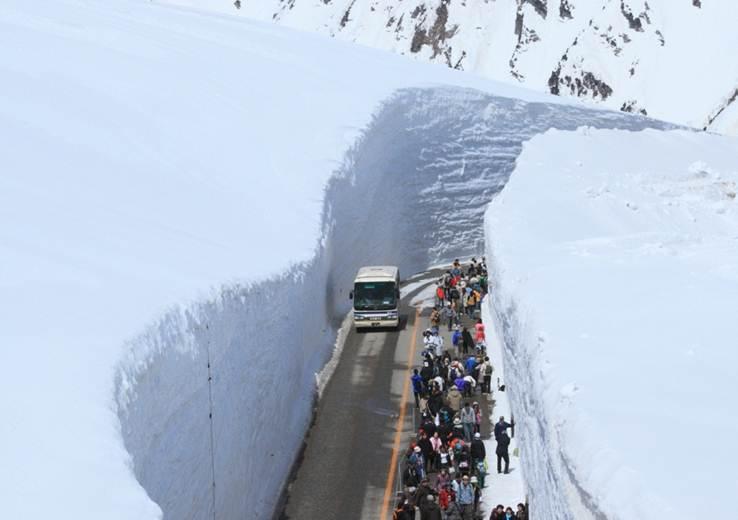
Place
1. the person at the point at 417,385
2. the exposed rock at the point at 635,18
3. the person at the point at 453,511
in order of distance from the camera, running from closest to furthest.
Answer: the person at the point at 453,511, the person at the point at 417,385, the exposed rock at the point at 635,18

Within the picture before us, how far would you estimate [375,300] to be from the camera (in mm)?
44906

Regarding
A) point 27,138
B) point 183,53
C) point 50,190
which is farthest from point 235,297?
point 183,53

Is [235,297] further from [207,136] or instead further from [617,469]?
[207,136]

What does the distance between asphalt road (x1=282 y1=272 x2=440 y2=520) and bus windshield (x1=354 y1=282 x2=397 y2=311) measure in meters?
1.10

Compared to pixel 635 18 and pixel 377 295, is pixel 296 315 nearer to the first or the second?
pixel 377 295

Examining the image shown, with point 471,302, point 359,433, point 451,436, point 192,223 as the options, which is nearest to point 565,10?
point 471,302

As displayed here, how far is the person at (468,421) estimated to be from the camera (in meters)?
32.6

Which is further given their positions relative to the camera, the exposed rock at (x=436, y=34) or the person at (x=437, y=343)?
the exposed rock at (x=436, y=34)

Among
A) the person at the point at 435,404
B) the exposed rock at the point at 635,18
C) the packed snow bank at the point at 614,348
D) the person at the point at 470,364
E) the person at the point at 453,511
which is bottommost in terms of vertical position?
the exposed rock at the point at 635,18

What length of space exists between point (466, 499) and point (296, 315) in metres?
10.1

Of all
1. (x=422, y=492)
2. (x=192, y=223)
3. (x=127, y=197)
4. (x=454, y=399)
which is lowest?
(x=454, y=399)

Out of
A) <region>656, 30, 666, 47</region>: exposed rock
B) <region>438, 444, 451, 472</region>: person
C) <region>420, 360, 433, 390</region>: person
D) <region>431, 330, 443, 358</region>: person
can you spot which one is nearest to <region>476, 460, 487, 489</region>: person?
<region>438, 444, 451, 472</region>: person

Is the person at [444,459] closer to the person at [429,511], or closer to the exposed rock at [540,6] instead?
the person at [429,511]

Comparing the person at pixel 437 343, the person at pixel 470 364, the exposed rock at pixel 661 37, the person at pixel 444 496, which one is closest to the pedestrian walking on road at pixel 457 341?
the person at pixel 437 343
